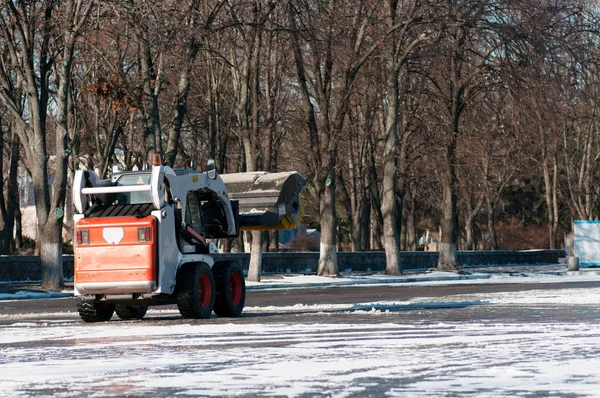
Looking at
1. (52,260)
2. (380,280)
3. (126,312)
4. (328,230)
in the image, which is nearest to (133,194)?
(126,312)

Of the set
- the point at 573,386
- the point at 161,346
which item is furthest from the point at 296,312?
the point at 573,386

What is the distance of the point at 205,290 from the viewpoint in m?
20.6

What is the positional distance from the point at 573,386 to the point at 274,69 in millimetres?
45135

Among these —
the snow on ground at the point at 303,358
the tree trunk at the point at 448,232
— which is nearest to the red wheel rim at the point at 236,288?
the snow on ground at the point at 303,358

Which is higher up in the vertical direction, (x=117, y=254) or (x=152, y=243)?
(x=152, y=243)

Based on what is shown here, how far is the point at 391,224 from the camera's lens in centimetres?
4850

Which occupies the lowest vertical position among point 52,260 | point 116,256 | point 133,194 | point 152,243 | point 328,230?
point 116,256

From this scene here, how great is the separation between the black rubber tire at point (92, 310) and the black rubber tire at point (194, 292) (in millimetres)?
1571

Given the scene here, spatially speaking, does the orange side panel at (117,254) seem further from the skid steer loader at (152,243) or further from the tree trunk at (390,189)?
the tree trunk at (390,189)

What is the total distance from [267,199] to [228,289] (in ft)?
9.45

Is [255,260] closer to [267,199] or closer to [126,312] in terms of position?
[267,199]

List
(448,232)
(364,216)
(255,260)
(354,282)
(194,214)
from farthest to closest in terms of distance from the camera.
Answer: (364,216) → (448,232) → (354,282) → (255,260) → (194,214)

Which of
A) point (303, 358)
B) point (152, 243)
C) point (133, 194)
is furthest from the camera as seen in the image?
point (133, 194)

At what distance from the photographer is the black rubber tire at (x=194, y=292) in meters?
19.7
